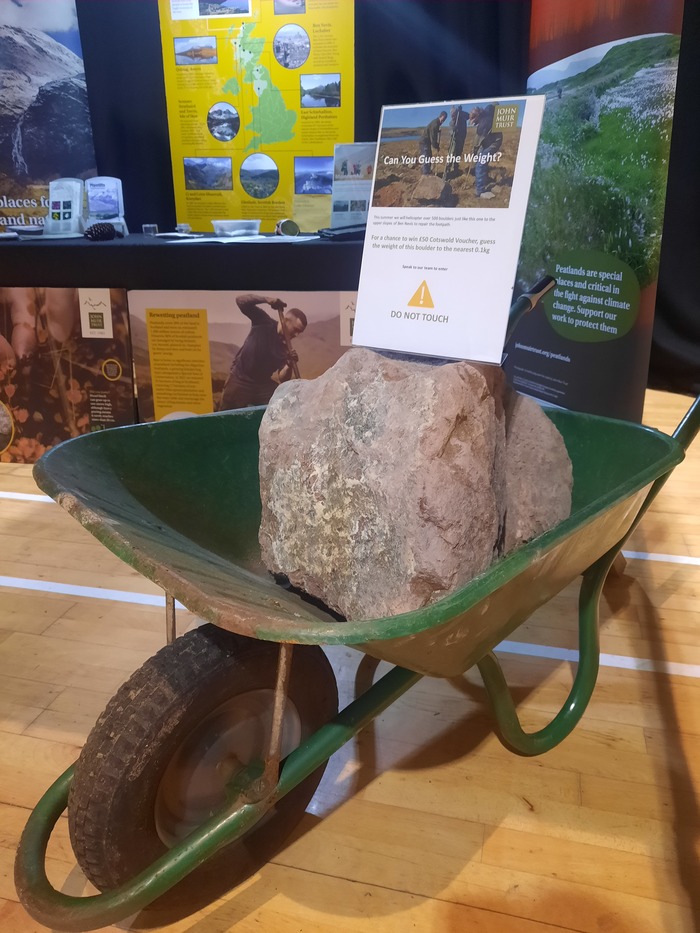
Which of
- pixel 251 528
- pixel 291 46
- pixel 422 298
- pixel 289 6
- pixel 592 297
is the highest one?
pixel 289 6

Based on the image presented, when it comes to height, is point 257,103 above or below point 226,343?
above

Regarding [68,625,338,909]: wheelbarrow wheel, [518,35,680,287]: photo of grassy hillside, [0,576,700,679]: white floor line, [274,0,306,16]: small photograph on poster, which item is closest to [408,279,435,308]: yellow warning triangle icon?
[68,625,338,909]: wheelbarrow wheel

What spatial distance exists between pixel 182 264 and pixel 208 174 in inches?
22.1

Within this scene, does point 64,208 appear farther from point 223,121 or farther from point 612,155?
point 612,155

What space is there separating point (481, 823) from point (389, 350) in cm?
77

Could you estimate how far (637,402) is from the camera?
6.33 feet

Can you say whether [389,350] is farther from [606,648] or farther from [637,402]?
[637,402]

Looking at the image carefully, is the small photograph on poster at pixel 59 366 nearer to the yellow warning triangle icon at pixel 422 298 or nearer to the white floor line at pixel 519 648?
the white floor line at pixel 519 648

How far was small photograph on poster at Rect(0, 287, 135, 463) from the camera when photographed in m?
2.41

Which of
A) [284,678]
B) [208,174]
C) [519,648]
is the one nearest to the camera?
[284,678]

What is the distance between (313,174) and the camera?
256 centimetres

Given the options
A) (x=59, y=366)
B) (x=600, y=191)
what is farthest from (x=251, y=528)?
(x=59, y=366)

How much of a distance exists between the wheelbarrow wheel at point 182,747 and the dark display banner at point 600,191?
Result: 112 cm

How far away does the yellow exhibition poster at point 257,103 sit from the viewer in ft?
7.89
